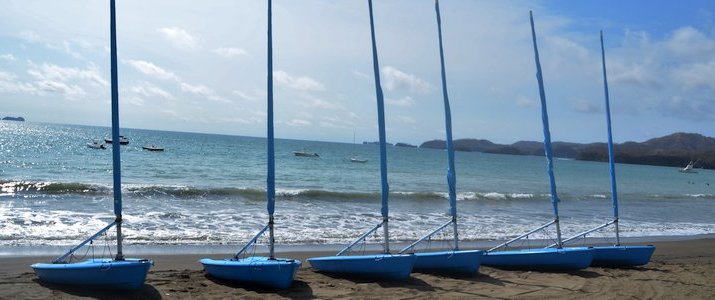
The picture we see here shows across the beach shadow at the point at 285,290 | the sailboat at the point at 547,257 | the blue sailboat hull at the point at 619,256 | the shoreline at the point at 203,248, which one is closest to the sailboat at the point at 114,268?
the beach shadow at the point at 285,290

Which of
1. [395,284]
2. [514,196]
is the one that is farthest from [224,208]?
[514,196]

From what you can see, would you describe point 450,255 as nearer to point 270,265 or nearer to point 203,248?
point 270,265

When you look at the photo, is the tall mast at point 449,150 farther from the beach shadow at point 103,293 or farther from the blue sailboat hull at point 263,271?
the beach shadow at point 103,293

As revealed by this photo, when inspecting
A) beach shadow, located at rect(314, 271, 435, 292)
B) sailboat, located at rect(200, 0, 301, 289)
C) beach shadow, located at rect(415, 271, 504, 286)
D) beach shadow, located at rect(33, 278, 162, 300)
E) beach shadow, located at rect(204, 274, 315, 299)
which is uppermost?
sailboat, located at rect(200, 0, 301, 289)

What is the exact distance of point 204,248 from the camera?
13.7 meters

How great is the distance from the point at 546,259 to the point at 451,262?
2.09m

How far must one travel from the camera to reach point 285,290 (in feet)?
31.5

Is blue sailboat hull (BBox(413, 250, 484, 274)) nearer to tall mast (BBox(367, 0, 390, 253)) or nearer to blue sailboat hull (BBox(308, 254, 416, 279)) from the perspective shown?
blue sailboat hull (BBox(308, 254, 416, 279))

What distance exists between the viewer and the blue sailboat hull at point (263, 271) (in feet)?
31.0

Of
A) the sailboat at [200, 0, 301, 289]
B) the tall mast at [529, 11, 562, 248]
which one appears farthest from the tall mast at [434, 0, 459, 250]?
the sailboat at [200, 0, 301, 289]

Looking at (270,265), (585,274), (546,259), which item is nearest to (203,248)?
(270,265)

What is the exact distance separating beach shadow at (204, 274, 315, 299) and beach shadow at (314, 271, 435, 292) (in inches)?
30.5

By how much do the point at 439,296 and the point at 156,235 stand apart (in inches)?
312

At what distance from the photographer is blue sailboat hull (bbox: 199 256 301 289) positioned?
9.45 metres
